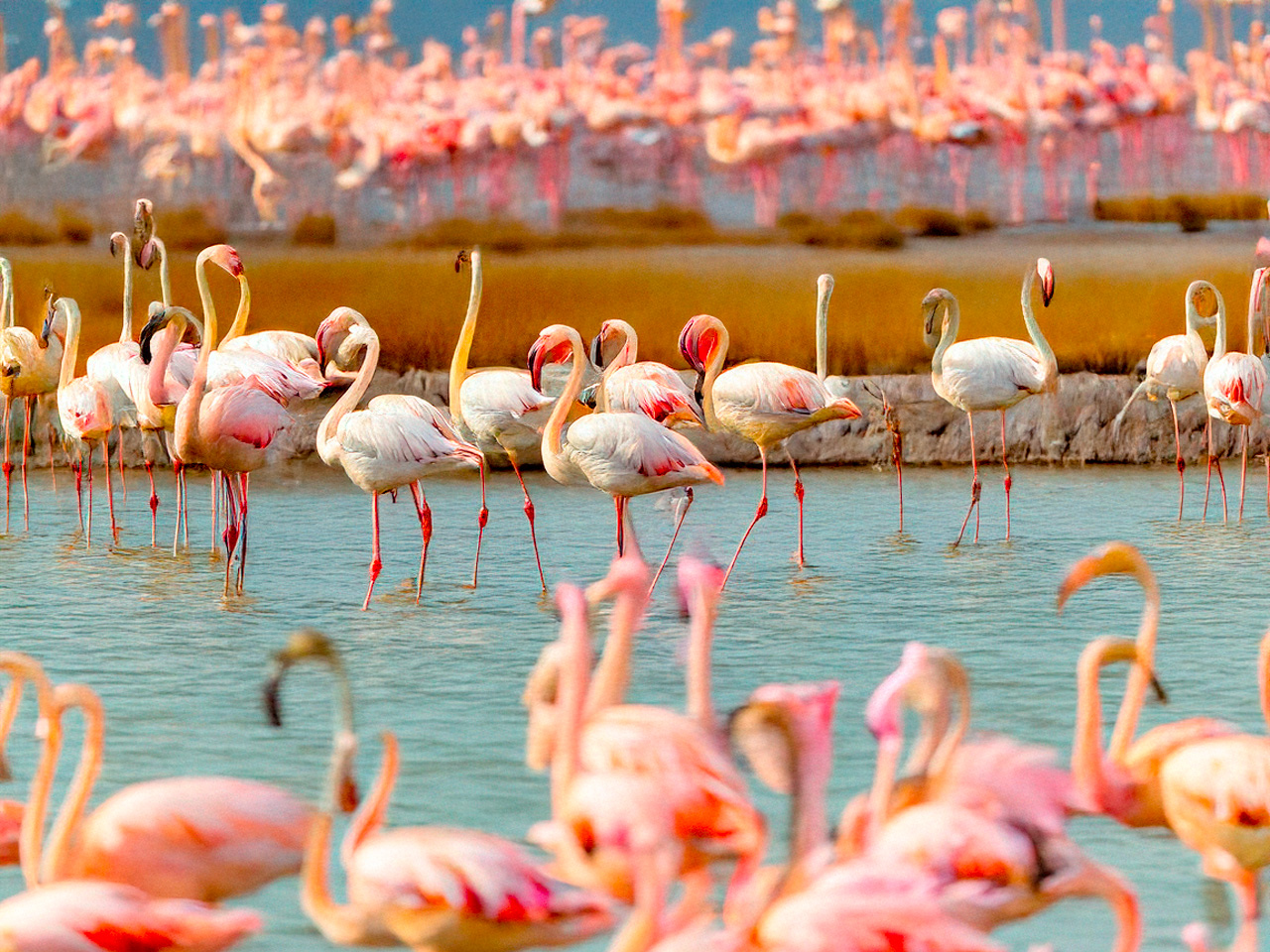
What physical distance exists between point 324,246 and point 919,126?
9976 millimetres

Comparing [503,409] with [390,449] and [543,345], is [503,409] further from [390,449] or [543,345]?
[390,449]

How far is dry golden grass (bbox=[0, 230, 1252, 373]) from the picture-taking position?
11508mm

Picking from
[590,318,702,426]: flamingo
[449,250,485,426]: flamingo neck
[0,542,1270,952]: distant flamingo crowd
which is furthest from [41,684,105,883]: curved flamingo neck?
[449,250,485,426]: flamingo neck

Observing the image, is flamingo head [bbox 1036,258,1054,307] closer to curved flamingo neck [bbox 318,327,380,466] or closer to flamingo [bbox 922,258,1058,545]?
flamingo [bbox 922,258,1058,545]

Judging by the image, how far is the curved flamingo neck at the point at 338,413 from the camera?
21.6ft

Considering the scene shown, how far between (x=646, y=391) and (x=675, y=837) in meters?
4.54

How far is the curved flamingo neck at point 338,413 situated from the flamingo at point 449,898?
3726mm

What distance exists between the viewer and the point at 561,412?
264 inches

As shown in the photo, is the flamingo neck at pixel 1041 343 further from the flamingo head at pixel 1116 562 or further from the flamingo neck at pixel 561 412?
the flamingo head at pixel 1116 562

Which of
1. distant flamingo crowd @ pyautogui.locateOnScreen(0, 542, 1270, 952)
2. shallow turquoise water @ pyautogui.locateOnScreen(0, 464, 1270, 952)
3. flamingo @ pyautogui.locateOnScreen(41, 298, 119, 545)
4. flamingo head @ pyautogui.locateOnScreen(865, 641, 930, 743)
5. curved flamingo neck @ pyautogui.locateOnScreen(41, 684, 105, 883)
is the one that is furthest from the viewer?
flamingo @ pyautogui.locateOnScreen(41, 298, 119, 545)

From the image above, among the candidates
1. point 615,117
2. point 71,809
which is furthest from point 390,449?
point 615,117

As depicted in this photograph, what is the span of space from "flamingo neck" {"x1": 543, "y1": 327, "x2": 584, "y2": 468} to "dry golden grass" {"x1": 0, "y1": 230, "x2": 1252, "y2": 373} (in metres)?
4.05

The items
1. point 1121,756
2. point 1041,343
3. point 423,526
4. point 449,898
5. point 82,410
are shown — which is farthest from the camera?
point 1041,343

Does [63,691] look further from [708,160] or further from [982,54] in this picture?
[982,54]
